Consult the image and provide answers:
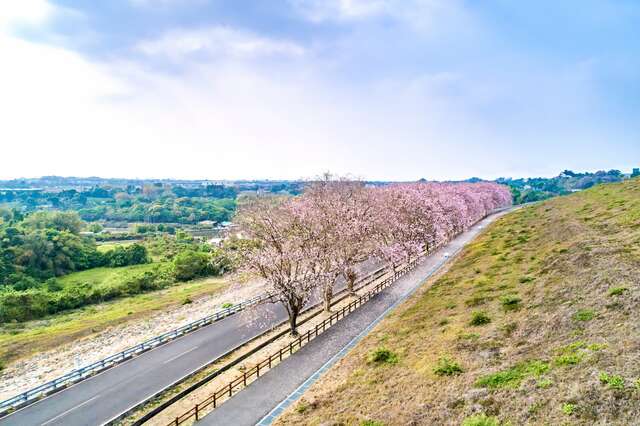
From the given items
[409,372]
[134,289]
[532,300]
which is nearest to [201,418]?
[409,372]

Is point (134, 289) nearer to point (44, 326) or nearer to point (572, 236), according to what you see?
point (44, 326)

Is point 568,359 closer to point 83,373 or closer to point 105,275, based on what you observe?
point 83,373

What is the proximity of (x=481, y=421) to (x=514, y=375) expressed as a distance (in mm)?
3751

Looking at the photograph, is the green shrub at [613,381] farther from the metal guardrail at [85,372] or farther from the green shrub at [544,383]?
the metal guardrail at [85,372]

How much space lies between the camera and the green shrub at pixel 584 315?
757 inches

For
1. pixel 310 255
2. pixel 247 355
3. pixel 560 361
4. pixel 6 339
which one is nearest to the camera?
pixel 560 361

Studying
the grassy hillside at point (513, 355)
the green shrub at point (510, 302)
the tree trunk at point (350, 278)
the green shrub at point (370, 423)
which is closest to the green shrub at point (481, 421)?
the grassy hillside at point (513, 355)

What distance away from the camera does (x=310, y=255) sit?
35.2 meters

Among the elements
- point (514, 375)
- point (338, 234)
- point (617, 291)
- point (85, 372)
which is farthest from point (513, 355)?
point (85, 372)

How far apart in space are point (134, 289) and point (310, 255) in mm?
47813

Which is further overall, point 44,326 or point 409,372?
point 44,326

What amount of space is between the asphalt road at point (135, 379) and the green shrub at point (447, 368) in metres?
18.0

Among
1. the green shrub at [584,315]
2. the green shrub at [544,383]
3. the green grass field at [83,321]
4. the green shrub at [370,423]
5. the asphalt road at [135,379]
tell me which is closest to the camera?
the green shrub at [544,383]

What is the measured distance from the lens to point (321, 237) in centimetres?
3812
